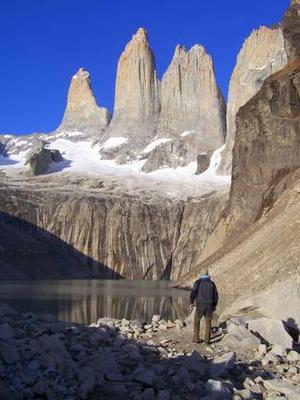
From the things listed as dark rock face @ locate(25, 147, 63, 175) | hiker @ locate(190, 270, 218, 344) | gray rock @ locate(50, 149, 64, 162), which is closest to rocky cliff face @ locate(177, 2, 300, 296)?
hiker @ locate(190, 270, 218, 344)

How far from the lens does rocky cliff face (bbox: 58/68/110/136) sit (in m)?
188

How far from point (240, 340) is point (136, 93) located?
158m

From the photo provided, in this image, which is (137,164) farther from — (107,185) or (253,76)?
(253,76)

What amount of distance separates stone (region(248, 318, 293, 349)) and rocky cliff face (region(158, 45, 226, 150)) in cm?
13711

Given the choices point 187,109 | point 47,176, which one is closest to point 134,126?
point 187,109

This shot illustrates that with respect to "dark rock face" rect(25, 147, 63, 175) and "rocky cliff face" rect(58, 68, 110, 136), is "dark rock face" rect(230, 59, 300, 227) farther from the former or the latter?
"rocky cliff face" rect(58, 68, 110, 136)

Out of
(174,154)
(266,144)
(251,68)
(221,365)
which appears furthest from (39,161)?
(221,365)

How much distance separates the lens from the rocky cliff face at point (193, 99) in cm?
15750

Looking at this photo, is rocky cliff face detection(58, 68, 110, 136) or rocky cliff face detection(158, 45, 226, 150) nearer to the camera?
rocky cliff face detection(158, 45, 226, 150)

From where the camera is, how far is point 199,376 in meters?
13.4

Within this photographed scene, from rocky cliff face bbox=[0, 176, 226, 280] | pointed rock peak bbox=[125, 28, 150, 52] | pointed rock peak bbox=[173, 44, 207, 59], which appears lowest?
rocky cliff face bbox=[0, 176, 226, 280]

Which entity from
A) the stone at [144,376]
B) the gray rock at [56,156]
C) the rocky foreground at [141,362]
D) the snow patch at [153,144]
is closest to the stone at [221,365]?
the rocky foreground at [141,362]

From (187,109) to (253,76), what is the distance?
3385cm

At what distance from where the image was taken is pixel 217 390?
1236cm
